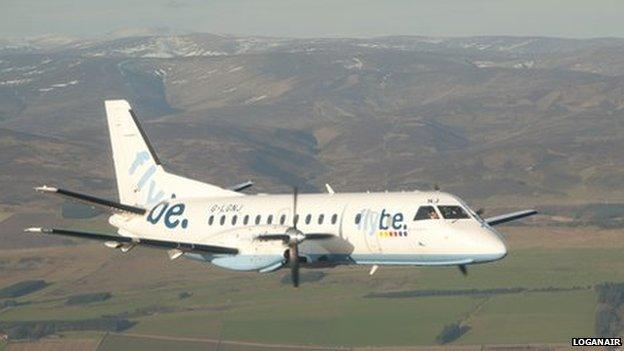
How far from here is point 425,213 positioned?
2943 inches

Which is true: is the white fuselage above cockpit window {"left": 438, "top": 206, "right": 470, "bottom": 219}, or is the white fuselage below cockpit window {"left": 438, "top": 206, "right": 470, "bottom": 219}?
below

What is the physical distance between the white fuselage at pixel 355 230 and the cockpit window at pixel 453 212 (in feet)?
0.25

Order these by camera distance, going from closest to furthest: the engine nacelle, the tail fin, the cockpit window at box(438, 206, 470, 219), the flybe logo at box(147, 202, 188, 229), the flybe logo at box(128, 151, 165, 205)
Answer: the cockpit window at box(438, 206, 470, 219), the engine nacelle, the flybe logo at box(147, 202, 188, 229), the flybe logo at box(128, 151, 165, 205), the tail fin

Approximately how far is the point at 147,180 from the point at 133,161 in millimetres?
1835

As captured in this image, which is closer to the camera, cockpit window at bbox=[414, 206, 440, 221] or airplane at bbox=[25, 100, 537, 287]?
airplane at bbox=[25, 100, 537, 287]

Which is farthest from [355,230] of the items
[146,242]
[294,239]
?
[146,242]

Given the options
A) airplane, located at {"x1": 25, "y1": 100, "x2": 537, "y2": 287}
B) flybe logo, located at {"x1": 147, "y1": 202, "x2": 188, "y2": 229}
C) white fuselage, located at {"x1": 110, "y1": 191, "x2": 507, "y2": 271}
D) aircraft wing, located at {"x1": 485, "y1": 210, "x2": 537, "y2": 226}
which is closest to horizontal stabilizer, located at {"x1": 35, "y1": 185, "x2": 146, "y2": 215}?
airplane, located at {"x1": 25, "y1": 100, "x2": 537, "y2": 287}

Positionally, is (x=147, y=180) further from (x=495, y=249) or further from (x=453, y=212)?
(x=495, y=249)

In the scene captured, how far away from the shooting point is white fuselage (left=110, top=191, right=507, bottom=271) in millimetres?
73438

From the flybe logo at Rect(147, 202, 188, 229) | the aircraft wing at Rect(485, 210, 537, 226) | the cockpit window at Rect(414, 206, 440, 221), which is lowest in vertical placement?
the flybe logo at Rect(147, 202, 188, 229)

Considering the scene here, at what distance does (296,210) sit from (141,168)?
55.3 ft

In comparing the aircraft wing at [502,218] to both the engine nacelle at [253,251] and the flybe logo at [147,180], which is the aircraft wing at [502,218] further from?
the flybe logo at [147,180]

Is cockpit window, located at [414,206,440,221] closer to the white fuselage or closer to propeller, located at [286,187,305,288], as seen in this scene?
the white fuselage

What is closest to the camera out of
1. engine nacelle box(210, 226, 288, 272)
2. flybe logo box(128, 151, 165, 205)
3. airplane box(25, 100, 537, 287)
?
airplane box(25, 100, 537, 287)
